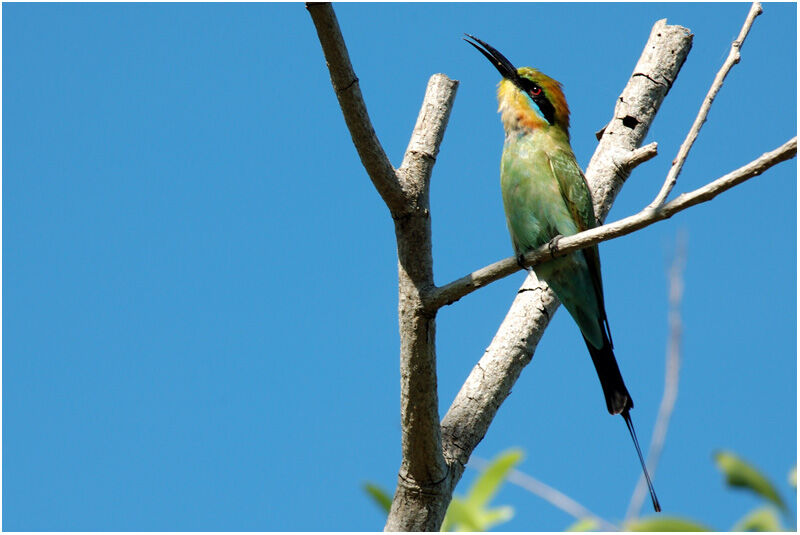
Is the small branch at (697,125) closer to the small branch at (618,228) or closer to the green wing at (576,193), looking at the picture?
the small branch at (618,228)

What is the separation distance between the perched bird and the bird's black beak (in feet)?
0.56

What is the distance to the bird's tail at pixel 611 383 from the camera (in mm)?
3643

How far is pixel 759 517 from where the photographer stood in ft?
3.82

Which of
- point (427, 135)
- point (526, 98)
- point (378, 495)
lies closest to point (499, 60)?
point (526, 98)

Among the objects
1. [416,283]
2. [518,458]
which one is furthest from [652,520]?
[416,283]

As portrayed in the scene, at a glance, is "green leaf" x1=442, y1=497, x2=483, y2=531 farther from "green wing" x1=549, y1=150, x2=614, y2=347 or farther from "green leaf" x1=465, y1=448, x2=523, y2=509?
"green wing" x1=549, y1=150, x2=614, y2=347

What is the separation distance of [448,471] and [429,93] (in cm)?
143

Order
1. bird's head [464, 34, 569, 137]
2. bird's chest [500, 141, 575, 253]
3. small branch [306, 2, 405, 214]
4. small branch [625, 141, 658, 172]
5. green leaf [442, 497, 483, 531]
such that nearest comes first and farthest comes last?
green leaf [442, 497, 483, 531]
small branch [306, 2, 405, 214]
small branch [625, 141, 658, 172]
bird's chest [500, 141, 575, 253]
bird's head [464, 34, 569, 137]

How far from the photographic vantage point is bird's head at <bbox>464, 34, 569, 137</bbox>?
4.34 m

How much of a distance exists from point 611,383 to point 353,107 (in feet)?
5.53

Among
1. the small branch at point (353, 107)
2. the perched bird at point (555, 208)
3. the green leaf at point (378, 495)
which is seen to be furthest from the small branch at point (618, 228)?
the green leaf at point (378, 495)

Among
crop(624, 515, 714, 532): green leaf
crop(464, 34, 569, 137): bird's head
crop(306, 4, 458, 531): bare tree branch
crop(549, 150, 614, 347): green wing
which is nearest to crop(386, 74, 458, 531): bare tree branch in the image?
crop(306, 4, 458, 531): bare tree branch

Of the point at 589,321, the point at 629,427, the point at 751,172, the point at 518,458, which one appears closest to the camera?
the point at 518,458

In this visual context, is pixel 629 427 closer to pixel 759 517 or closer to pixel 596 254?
pixel 596 254
